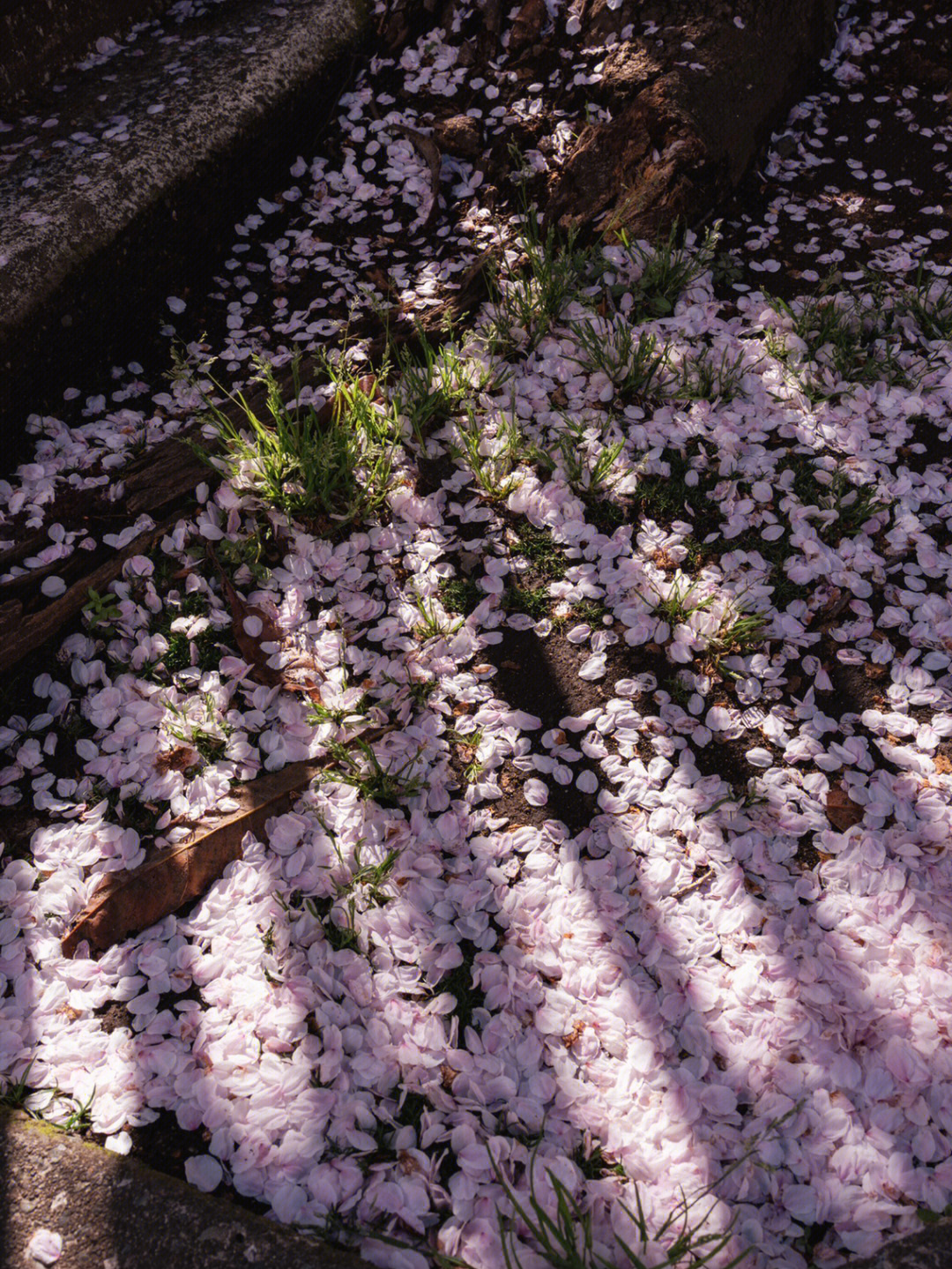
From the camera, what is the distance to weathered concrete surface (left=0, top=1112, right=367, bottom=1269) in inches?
54.4

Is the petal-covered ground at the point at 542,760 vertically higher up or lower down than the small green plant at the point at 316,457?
lower down

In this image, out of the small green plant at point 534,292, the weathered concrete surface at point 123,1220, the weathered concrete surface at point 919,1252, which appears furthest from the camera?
the small green plant at point 534,292

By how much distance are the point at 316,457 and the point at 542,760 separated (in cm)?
117

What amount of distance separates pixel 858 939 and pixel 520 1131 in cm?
86

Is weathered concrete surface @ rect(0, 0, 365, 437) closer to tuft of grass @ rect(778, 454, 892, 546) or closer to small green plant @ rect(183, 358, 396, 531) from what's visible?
small green plant @ rect(183, 358, 396, 531)

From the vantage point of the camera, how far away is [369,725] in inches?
87.7

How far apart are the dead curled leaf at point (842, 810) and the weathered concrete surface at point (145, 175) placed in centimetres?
289

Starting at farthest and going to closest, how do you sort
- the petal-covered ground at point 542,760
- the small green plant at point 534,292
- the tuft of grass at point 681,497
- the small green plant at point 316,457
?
the small green plant at point 534,292, the tuft of grass at point 681,497, the small green plant at point 316,457, the petal-covered ground at point 542,760

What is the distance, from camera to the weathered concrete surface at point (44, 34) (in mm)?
3477

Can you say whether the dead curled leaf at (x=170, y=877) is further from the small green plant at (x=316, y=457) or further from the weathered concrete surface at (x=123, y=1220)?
the small green plant at (x=316, y=457)

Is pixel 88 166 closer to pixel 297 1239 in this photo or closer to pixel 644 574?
pixel 644 574

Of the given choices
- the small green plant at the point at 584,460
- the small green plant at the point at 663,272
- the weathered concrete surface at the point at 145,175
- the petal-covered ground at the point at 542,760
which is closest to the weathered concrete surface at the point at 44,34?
the weathered concrete surface at the point at 145,175

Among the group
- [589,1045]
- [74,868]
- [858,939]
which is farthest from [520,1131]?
[74,868]

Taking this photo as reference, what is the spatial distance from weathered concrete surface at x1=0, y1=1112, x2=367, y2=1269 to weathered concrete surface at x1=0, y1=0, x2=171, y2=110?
4.01 metres
